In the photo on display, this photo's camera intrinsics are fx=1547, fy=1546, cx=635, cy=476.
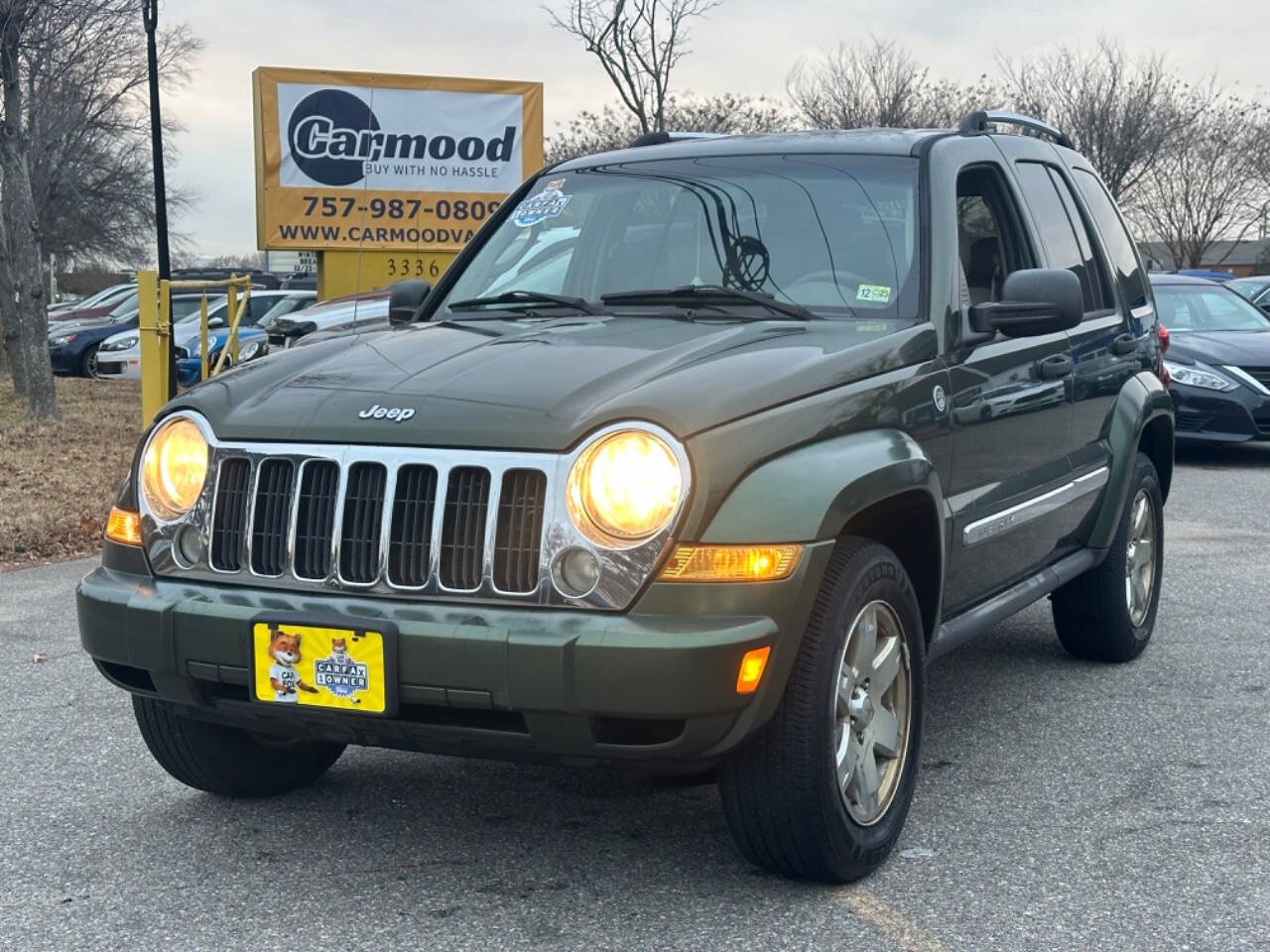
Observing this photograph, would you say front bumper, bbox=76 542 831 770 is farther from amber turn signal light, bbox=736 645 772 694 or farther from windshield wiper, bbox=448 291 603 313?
windshield wiper, bbox=448 291 603 313

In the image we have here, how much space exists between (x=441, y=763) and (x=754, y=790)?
1496mm

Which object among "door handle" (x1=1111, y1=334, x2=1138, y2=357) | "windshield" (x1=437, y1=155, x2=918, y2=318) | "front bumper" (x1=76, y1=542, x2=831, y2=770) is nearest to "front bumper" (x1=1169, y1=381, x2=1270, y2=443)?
"door handle" (x1=1111, y1=334, x2=1138, y2=357)

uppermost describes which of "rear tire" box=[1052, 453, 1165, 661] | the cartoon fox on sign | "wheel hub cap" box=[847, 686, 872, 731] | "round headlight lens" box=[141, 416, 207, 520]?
"round headlight lens" box=[141, 416, 207, 520]

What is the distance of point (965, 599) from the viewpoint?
4.40 metres

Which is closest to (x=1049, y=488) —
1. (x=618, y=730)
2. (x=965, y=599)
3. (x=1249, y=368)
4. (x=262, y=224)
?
(x=965, y=599)

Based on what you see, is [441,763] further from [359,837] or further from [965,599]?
[965,599]

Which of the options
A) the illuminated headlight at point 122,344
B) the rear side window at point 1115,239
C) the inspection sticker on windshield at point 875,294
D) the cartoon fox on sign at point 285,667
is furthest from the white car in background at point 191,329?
the cartoon fox on sign at point 285,667

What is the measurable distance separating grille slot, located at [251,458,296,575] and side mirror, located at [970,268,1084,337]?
6.42 feet

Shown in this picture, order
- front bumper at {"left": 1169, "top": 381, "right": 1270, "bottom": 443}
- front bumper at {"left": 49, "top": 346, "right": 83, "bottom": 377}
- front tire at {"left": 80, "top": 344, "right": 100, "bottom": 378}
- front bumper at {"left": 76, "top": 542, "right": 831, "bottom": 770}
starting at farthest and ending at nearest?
front bumper at {"left": 49, "top": 346, "right": 83, "bottom": 377} < front tire at {"left": 80, "top": 344, "right": 100, "bottom": 378} < front bumper at {"left": 1169, "top": 381, "right": 1270, "bottom": 443} < front bumper at {"left": 76, "top": 542, "right": 831, "bottom": 770}

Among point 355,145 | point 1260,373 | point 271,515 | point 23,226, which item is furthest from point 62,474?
point 1260,373

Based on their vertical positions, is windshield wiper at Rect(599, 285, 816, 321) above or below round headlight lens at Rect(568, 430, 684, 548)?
above

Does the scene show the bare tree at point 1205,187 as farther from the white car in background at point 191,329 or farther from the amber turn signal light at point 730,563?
the amber turn signal light at point 730,563

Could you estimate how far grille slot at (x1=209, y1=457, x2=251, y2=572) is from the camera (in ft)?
11.4

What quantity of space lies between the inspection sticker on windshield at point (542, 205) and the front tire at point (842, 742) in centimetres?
192
